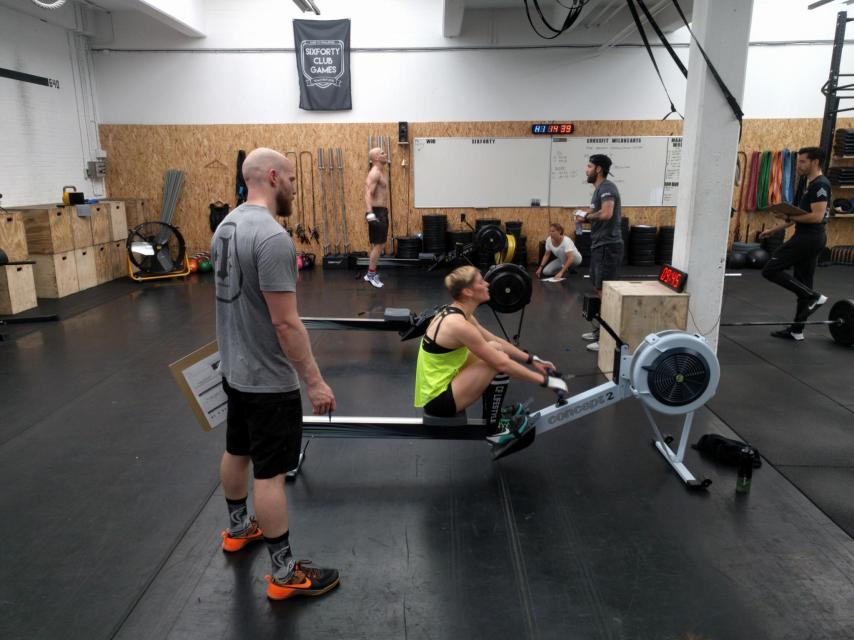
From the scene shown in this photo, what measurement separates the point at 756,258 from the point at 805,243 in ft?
13.7

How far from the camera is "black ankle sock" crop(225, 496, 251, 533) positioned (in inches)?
91.2

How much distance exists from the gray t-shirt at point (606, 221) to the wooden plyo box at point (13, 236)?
558 centimetres

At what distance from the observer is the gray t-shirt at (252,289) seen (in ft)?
6.07

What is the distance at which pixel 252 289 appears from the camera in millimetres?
1912

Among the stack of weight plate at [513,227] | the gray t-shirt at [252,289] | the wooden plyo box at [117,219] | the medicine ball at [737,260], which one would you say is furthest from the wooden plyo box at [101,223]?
the medicine ball at [737,260]

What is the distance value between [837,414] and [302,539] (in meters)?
3.11

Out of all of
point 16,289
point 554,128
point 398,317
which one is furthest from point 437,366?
point 554,128

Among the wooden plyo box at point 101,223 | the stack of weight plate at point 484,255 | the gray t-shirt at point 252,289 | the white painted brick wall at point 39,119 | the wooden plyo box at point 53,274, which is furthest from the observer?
the wooden plyo box at point 101,223

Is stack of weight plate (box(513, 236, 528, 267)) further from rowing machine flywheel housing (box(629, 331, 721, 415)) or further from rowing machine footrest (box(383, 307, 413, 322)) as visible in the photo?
rowing machine flywheel housing (box(629, 331, 721, 415))

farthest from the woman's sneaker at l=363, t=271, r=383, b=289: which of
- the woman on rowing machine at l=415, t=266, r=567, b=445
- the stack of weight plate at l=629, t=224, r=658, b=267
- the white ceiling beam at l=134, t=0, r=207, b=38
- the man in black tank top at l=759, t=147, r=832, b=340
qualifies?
the woman on rowing machine at l=415, t=266, r=567, b=445

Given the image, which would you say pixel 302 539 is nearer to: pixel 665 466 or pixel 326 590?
pixel 326 590

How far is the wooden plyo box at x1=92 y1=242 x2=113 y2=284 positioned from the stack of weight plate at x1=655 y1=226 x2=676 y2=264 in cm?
763

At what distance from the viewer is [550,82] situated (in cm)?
888

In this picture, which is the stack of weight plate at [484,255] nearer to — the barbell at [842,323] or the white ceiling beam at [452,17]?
the white ceiling beam at [452,17]
